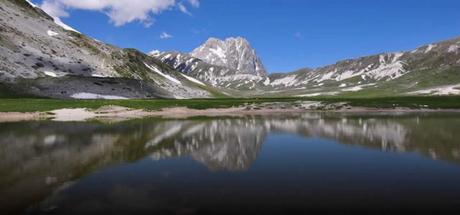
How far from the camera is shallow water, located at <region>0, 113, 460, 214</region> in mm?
17031

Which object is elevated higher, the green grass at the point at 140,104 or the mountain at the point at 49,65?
the mountain at the point at 49,65

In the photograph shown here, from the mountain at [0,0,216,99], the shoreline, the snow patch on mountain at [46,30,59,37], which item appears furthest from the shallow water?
the snow patch on mountain at [46,30,59,37]

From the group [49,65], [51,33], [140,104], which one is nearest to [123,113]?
[140,104]

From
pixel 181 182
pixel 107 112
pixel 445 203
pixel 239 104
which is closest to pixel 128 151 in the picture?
pixel 181 182

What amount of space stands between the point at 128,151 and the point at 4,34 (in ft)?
484

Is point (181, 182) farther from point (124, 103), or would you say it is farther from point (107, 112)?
point (124, 103)

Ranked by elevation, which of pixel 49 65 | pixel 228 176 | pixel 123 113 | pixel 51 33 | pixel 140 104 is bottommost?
pixel 228 176


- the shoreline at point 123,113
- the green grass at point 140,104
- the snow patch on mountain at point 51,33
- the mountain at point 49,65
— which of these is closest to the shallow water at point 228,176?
the shoreline at point 123,113

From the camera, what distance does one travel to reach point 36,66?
509ft

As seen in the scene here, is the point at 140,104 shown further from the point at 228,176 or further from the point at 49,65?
the point at 228,176

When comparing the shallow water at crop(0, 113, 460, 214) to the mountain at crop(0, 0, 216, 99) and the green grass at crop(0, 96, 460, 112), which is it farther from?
the mountain at crop(0, 0, 216, 99)

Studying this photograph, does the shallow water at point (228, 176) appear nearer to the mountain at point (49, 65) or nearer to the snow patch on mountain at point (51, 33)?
the mountain at point (49, 65)

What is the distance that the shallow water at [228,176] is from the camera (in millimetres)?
17031

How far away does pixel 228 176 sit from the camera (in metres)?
22.8
